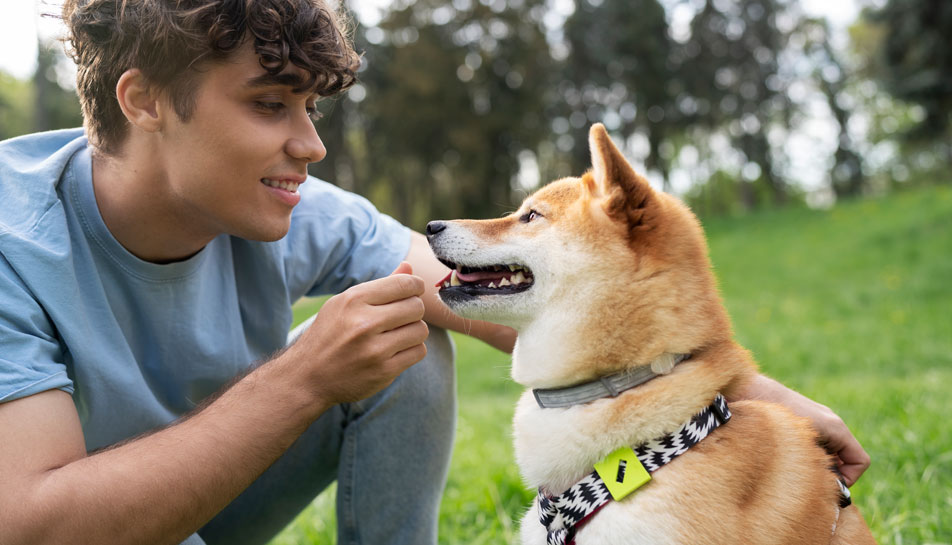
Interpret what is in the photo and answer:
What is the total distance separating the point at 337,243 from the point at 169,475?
100 centimetres

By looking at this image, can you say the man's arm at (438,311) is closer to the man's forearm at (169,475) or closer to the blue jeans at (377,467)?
the blue jeans at (377,467)

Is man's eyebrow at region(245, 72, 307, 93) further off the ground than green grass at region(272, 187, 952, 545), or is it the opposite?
man's eyebrow at region(245, 72, 307, 93)

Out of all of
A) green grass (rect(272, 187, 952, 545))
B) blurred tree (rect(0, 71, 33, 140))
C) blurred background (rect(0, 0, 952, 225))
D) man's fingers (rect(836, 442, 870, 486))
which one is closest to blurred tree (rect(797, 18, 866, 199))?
blurred background (rect(0, 0, 952, 225))

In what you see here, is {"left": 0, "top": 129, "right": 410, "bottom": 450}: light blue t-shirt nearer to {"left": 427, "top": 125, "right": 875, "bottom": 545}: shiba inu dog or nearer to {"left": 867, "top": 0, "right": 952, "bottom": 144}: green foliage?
Answer: {"left": 427, "top": 125, "right": 875, "bottom": 545}: shiba inu dog

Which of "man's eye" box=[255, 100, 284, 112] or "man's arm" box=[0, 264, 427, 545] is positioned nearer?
"man's arm" box=[0, 264, 427, 545]

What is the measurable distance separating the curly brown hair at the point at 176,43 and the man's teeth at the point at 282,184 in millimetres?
249

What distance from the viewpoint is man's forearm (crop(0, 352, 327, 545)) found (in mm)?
A: 1442

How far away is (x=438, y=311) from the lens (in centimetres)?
225

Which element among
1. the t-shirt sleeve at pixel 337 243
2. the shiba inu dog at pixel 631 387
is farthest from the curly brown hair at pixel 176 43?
the shiba inu dog at pixel 631 387

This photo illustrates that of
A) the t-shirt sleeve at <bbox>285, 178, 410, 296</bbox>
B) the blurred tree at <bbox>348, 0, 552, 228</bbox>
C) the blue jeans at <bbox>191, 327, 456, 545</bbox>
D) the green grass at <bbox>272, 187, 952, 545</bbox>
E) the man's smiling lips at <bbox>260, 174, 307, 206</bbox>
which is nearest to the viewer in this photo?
the man's smiling lips at <bbox>260, 174, 307, 206</bbox>

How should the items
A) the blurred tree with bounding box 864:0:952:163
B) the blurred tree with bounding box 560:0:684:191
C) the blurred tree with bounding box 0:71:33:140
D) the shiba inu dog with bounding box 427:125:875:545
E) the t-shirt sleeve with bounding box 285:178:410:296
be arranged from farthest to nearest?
1. the blurred tree with bounding box 0:71:33:140
2. the blurred tree with bounding box 560:0:684:191
3. the blurred tree with bounding box 864:0:952:163
4. the t-shirt sleeve with bounding box 285:178:410:296
5. the shiba inu dog with bounding box 427:125:875:545

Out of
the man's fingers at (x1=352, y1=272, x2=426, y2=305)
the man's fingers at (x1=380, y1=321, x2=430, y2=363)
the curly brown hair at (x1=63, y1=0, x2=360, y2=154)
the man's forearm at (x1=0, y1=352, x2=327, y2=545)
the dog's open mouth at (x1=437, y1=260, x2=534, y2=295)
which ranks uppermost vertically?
the curly brown hair at (x1=63, y1=0, x2=360, y2=154)

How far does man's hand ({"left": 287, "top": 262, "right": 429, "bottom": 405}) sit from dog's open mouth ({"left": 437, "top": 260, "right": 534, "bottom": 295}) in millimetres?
295

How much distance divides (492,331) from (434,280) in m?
0.26
